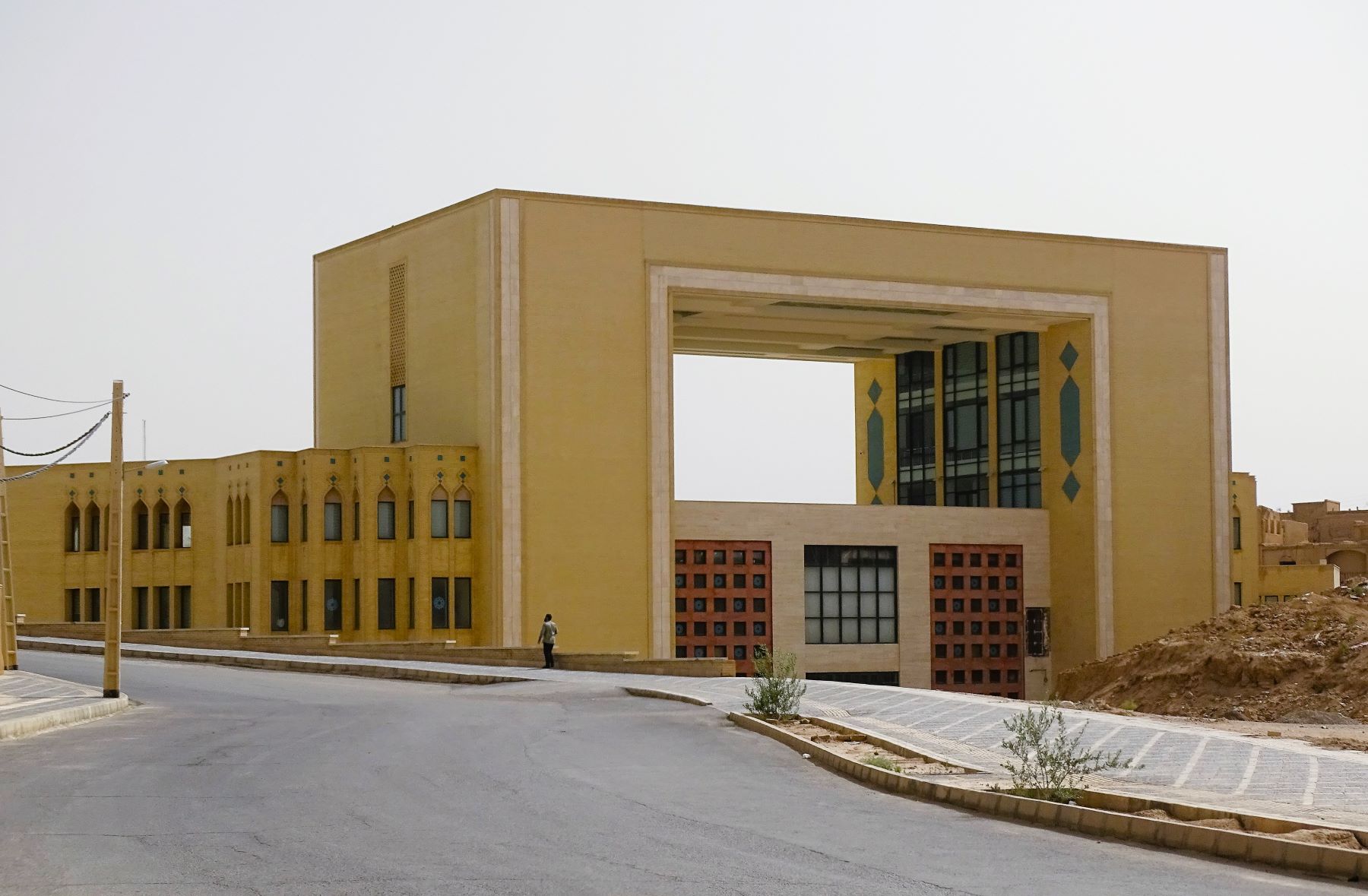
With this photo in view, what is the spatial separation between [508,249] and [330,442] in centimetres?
1114

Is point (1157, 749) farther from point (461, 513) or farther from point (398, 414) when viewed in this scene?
point (398, 414)

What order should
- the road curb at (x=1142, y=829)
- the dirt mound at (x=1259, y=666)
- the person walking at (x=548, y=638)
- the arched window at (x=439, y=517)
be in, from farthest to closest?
the arched window at (x=439, y=517) < the person walking at (x=548, y=638) < the dirt mound at (x=1259, y=666) < the road curb at (x=1142, y=829)

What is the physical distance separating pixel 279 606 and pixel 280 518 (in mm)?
2349

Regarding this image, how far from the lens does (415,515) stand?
43125 mm

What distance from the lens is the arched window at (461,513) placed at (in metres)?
43.2

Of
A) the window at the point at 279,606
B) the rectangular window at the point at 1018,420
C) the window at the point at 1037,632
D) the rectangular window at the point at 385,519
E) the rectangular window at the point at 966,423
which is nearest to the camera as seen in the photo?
the rectangular window at the point at 385,519

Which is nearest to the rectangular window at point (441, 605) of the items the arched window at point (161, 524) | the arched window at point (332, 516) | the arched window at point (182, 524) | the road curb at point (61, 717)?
the arched window at point (332, 516)

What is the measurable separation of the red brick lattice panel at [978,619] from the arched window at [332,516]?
17.2 metres

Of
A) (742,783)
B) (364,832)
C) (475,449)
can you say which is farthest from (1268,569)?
(364,832)

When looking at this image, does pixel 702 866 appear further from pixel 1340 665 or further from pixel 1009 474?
pixel 1009 474

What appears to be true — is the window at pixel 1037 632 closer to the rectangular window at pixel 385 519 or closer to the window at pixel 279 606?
the rectangular window at pixel 385 519

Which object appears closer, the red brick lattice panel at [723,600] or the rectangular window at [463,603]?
the rectangular window at [463,603]

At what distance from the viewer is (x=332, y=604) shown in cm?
4353

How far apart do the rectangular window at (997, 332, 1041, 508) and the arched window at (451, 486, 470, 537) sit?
18.3m
